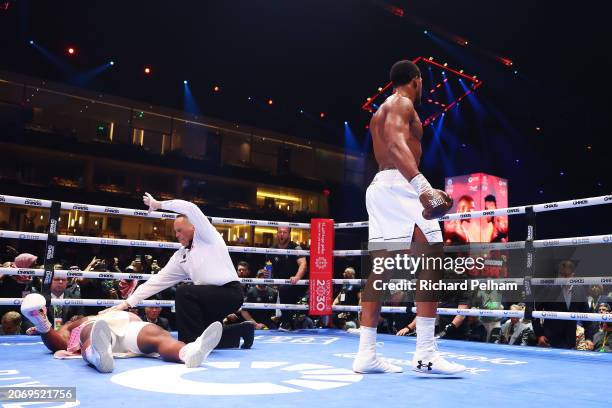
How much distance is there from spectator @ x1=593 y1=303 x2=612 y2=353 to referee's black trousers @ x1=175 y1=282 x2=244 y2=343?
305cm

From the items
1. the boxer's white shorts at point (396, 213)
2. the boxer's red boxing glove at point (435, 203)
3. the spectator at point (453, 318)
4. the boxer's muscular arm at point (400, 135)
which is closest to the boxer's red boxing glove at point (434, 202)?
the boxer's red boxing glove at point (435, 203)

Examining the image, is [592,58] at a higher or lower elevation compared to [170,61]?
lower

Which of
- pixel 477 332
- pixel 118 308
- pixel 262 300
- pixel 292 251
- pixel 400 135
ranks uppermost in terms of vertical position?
pixel 400 135

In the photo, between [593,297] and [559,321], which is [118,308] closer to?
[559,321]

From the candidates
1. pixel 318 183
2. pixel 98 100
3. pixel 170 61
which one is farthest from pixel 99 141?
pixel 318 183

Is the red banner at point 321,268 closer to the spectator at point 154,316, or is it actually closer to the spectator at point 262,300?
the spectator at point 262,300

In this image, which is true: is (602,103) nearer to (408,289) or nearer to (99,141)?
(408,289)

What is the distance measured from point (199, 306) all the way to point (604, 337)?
340 centimetres

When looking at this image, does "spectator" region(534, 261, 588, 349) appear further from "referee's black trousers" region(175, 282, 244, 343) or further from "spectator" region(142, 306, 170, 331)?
"spectator" region(142, 306, 170, 331)

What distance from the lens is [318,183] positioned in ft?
70.5

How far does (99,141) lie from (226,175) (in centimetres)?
474

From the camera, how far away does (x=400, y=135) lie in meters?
2.48

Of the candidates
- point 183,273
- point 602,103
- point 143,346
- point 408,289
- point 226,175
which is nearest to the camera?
point 143,346

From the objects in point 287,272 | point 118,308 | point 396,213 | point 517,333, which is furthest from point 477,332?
point 118,308
